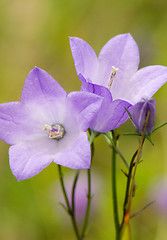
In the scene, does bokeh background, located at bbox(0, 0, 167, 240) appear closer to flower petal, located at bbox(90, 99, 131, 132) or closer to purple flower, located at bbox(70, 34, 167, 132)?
purple flower, located at bbox(70, 34, 167, 132)

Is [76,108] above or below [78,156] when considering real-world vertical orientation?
above

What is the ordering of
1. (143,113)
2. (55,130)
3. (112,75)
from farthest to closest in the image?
(55,130) < (112,75) < (143,113)

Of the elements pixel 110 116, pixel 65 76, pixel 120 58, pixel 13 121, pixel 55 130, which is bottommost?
pixel 65 76

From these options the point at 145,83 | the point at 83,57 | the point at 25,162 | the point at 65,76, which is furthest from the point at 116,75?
the point at 65,76

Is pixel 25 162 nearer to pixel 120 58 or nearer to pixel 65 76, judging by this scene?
pixel 120 58

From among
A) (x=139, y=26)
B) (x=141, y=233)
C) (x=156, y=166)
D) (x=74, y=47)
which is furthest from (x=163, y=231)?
(x=139, y=26)

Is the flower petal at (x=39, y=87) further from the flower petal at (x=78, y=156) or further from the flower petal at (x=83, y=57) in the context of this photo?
the flower petal at (x=78, y=156)

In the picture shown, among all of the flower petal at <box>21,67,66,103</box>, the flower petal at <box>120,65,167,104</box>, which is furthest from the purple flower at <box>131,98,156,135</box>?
the flower petal at <box>21,67,66,103</box>
